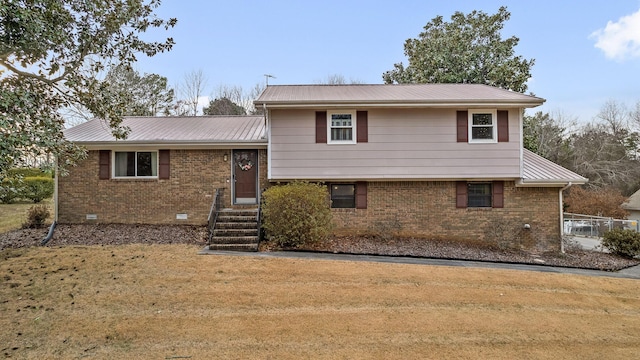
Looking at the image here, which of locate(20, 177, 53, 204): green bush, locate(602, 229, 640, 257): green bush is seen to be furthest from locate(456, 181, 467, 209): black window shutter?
locate(20, 177, 53, 204): green bush

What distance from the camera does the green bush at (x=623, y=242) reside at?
10.5 meters

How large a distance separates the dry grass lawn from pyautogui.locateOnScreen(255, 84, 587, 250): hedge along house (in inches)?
128

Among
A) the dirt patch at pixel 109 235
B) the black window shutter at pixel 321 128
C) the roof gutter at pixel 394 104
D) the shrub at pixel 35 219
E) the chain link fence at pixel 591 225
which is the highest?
the roof gutter at pixel 394 104

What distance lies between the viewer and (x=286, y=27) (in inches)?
687

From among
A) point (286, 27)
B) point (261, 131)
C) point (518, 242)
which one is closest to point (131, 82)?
point (286, 27)

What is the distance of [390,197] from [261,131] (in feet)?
17.6

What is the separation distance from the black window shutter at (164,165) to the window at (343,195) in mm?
5694

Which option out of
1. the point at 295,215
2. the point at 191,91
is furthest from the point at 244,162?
the point at 191,91

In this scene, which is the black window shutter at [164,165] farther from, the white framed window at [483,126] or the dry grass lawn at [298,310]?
the white framed window at [483,126]

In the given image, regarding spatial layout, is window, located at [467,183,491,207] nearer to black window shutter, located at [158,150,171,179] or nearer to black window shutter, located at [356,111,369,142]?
black window shutter, located at [356,111,369,142]

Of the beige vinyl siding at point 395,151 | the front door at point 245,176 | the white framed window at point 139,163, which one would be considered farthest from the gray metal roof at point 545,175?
the white framed window at point 139,163

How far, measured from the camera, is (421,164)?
34.5 ft

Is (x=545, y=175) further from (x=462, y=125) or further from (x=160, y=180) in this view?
(x=160, y=180)

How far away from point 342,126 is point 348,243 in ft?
12.5
